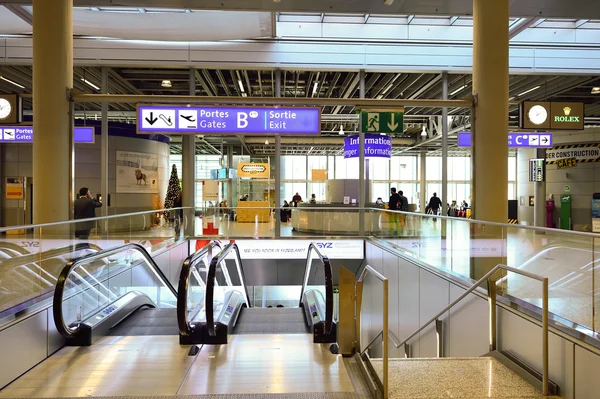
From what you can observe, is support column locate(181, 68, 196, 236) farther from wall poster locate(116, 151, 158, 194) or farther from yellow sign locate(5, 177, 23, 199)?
yellow sign locate(5, 177, 23, 199)

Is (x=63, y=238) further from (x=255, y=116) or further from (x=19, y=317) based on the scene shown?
(x=255, y=116)

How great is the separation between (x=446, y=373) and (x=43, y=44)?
674 cm

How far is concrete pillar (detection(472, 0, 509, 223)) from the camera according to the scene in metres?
6.35

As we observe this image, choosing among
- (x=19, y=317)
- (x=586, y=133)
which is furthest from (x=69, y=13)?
(x=586, y=133)

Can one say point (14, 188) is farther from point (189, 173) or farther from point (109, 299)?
point (109, 299)

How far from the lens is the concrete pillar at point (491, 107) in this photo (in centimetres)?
635

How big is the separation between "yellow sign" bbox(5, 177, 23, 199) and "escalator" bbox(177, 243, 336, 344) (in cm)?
1257

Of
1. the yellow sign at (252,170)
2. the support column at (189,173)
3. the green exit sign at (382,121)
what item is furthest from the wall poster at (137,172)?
the green exit sign at (382,121)

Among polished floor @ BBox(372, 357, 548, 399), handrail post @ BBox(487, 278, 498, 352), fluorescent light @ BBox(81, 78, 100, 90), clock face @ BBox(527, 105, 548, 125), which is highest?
fluorescent light @ BBox(81, 78, 100, 90)

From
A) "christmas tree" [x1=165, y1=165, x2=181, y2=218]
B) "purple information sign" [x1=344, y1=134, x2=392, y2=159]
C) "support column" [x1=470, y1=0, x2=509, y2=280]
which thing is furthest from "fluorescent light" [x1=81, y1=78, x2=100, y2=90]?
"support column" [x1=470, y1=0, x2=509, y2=280]

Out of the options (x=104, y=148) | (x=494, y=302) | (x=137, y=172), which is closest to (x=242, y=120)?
(x=494, y=302)

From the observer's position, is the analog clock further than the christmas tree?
No

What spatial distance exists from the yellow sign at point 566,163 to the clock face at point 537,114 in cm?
1305

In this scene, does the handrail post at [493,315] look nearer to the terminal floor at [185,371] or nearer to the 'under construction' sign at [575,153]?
the terminal floor at [185,371]
